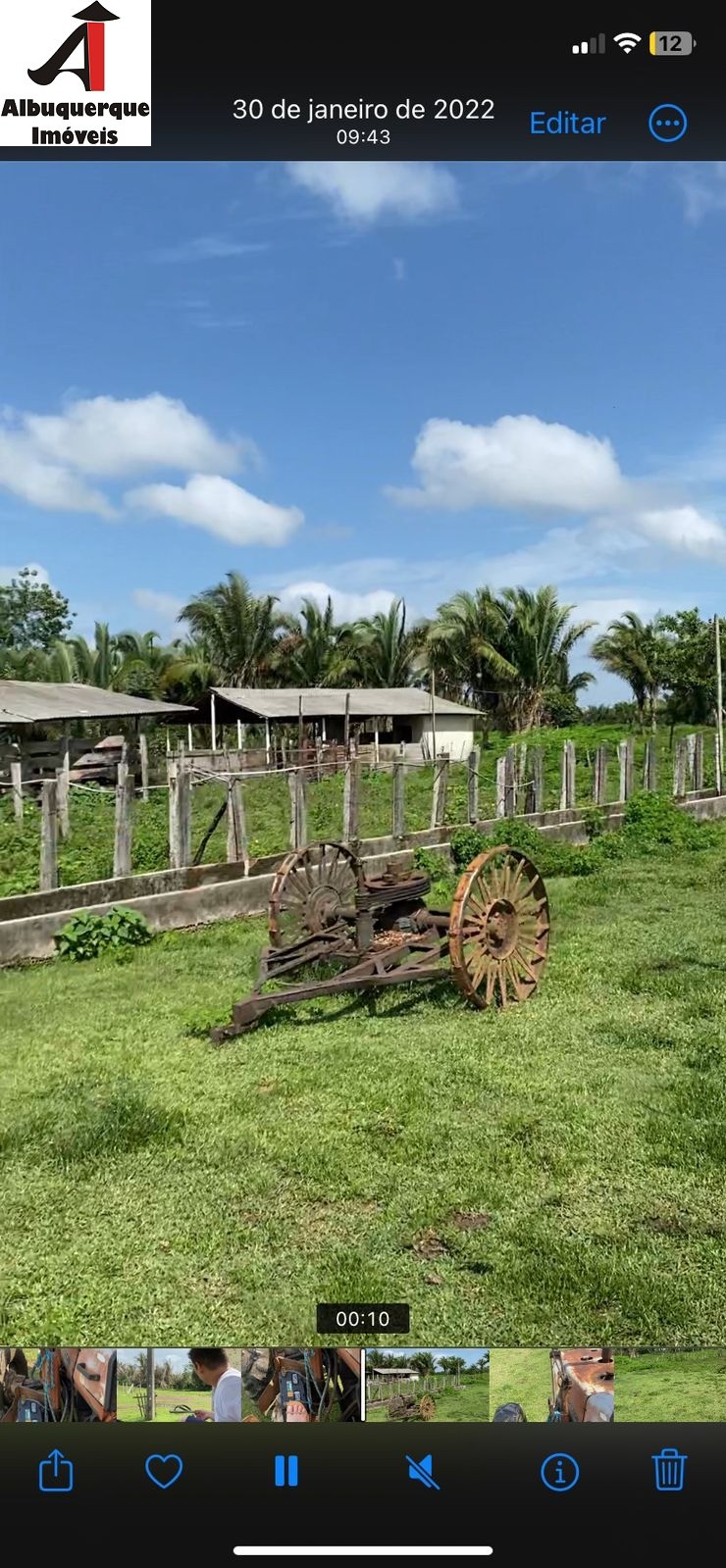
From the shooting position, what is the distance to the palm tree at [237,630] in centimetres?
2583

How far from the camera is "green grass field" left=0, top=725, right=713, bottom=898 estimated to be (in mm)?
10016

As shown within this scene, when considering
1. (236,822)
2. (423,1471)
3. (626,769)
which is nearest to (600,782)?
(626,769)

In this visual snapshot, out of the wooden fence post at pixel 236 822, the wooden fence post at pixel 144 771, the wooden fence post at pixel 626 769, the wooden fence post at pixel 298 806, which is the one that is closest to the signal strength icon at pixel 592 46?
the wooden fence post at pixel 236 822

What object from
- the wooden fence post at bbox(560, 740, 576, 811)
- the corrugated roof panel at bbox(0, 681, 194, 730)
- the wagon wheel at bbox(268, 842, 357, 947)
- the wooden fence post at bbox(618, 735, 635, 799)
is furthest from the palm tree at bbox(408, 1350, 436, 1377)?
the corrugated roof panel at bbox(0, 681, 194, 730)

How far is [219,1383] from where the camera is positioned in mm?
1623

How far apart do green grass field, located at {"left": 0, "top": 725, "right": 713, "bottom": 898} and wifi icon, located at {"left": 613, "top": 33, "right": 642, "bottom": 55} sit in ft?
25.9

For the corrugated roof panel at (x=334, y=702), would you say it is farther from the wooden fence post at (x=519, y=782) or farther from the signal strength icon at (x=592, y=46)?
the signal strength icon at (x=592, y=46)

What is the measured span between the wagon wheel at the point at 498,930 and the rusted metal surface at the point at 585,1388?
162 inches

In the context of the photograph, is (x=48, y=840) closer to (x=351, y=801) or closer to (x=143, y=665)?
(x=351, y=801)

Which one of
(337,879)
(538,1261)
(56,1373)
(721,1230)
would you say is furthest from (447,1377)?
(337,879)

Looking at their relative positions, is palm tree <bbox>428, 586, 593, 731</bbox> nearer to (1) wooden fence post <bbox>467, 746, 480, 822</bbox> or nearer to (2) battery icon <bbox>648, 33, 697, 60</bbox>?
(1) wooden fence post <bbox>467, 746, 480, 822</bbox>

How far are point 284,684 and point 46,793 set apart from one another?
2162 cm

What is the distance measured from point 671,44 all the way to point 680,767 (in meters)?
11.8

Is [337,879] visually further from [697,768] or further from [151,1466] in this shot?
[697,768]
